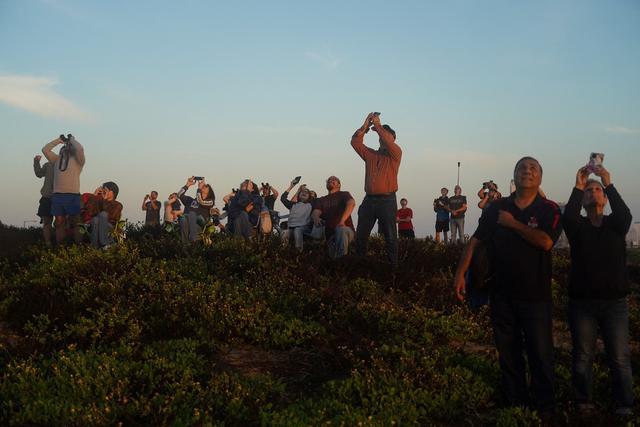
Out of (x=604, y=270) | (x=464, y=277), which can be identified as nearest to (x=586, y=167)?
(x=604, y=270)

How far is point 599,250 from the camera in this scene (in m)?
6.23

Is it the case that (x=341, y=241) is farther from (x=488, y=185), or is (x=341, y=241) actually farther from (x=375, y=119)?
(x=488, y=185)

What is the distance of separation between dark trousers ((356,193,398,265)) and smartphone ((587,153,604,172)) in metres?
5.33

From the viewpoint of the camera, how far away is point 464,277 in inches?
251

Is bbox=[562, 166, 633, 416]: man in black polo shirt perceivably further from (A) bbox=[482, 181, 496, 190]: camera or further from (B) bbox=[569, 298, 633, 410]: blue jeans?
(A) bbox=[482, 181, 496, 190]: camera

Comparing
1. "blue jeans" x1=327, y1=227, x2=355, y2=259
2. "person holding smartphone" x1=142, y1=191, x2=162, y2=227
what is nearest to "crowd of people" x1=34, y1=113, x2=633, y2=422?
"blue jeans" x1=327, y1=227, x2=355, y2=259

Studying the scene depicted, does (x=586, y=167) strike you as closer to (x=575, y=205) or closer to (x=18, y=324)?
(x=575, y=205)

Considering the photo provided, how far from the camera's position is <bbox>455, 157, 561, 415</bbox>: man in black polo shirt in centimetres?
591

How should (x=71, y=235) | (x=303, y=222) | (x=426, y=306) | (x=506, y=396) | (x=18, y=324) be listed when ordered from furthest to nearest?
(x=71, y=235) < (x=303, y=222) < (x=426, y=306) < (x=18, y=324) < (x=506, y=396)

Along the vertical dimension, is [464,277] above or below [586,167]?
below

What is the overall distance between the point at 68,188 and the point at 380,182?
6636 mm

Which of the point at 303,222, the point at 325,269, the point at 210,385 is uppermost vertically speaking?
the point at 303,222

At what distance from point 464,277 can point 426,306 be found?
11.8ft

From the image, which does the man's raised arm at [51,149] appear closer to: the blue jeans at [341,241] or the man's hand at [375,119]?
the blue jeans at [341,241]
